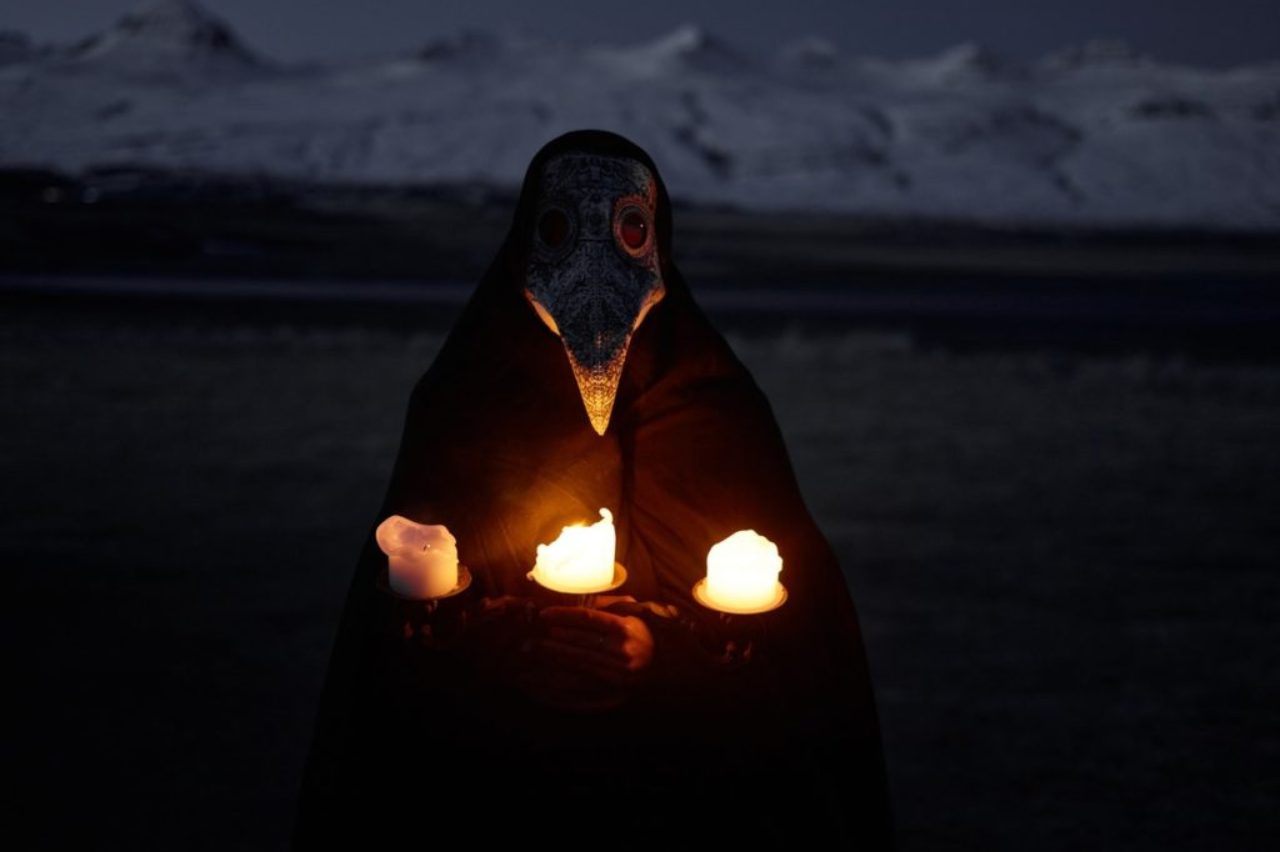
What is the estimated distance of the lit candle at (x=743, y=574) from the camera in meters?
1.56

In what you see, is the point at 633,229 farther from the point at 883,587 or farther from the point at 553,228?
the point at 883,587

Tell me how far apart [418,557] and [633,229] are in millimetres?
1022

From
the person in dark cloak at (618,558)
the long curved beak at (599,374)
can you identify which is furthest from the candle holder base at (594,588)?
the long curved beak at (599,374)

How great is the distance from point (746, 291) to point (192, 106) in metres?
99.4

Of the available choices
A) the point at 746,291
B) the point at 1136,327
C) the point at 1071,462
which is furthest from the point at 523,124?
the point at 1071,462

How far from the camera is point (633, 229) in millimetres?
2250

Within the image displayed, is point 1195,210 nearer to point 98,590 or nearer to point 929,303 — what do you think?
point 929,303

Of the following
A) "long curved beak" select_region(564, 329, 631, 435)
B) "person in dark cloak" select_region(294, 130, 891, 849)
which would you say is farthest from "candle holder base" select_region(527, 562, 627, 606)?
"long curved beak" select_region(564, 329, 631, 435)

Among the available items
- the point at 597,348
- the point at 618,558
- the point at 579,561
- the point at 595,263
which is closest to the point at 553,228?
the point at 595,263

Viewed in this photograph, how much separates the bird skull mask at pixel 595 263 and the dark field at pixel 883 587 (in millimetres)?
2810

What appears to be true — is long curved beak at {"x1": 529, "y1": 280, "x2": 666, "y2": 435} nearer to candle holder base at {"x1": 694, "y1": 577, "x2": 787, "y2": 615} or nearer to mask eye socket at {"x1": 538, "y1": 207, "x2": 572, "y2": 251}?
mask eye socket at {"x1": 538, "y1": 207, "x2": 572, "y2": 251}

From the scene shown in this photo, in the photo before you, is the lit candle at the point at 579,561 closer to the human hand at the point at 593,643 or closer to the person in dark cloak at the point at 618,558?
the human hand at the point at 593,643

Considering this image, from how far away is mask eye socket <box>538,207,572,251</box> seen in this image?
7.41ft

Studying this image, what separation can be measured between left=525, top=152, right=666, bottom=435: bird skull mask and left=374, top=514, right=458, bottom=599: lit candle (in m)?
0.67
